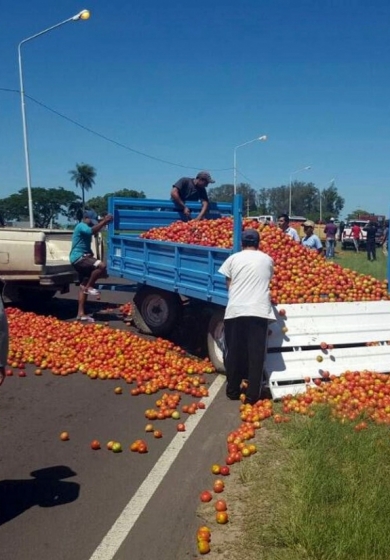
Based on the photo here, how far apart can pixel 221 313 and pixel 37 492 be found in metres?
3.97

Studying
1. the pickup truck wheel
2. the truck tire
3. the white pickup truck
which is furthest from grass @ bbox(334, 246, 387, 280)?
the white pickup truck

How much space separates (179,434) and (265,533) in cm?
207

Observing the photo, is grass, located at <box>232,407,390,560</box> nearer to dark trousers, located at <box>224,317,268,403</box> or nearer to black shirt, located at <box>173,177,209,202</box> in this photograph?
dark trousers, located at <box>224,317,268,403</box>

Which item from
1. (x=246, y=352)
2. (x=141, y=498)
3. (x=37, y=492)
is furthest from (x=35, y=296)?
(x=141, y=498)

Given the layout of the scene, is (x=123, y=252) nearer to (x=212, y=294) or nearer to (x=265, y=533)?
(x=212, y=294)

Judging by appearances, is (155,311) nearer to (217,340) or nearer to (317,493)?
(217,340)

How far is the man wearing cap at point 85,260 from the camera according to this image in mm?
10875

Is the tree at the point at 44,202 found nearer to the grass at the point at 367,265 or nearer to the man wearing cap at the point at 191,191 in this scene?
the grass at the point at 367,265

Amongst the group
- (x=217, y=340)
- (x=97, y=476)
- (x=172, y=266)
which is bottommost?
(x=97, y=476)

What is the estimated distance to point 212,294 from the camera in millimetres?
7781

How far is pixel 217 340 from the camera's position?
312 inches

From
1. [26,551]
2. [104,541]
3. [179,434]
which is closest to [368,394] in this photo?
[179,434]

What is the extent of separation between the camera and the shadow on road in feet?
14.0

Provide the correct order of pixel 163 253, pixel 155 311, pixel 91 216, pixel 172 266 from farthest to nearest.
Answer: pixel 91 216, pixel 155 311, pixel 163 253, pixel 172 266
